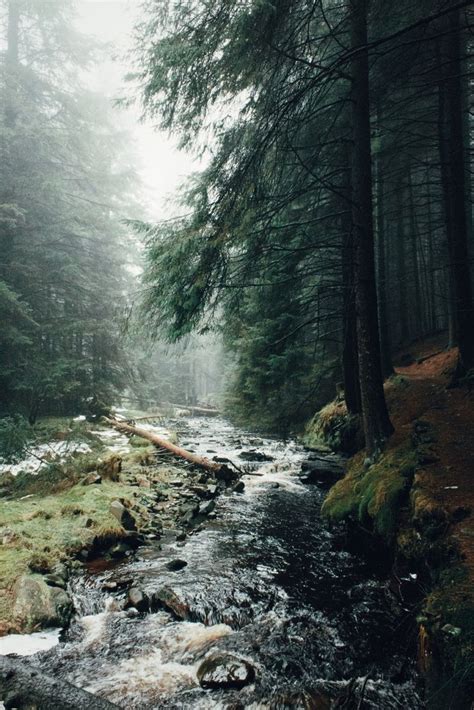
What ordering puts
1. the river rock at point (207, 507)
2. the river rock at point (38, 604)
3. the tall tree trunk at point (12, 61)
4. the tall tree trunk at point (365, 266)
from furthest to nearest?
the tall tree trunk at point (12, 61), the river rock at point (207, 507), the tall tree trunk at point (365, 266), the river rock at point (38, 604)

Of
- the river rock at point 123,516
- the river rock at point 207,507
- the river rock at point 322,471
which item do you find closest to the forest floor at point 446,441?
the river rock at point 322,471

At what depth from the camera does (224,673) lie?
316cm

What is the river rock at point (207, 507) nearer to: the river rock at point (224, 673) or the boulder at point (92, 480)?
the boulder at point (92, 480)

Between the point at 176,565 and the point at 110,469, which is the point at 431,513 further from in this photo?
the point at 110,469

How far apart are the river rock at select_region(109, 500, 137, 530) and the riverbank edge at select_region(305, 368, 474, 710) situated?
11.3ft

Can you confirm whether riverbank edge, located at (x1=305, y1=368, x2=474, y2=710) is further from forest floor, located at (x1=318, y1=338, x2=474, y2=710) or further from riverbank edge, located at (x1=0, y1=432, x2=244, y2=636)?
riverbank edge, located at (x1=0, y1=432, x2=244, y2=636)

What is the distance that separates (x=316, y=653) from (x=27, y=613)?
9.73 feet

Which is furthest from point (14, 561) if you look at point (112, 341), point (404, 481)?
point (112, 341)

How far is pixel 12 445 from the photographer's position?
21.1 ft

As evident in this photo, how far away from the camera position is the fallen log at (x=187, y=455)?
9508 mm

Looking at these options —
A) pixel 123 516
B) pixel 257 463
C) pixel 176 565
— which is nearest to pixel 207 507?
pixel 123 516

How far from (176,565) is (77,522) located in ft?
6.03

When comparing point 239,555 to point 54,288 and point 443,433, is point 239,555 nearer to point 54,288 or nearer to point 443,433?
point 443,433

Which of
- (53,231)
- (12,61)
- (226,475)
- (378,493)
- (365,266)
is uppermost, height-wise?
(12,61)
